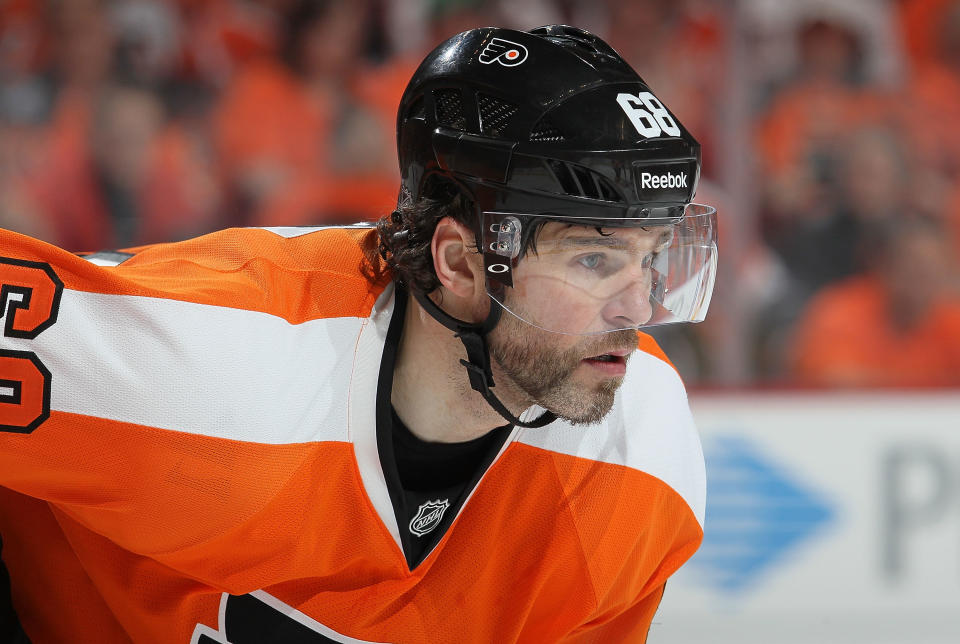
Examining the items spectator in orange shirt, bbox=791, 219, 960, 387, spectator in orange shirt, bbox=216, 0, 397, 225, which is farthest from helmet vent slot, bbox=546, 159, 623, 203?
spectator in orange shirt, bbox=791, 219, 960, 387

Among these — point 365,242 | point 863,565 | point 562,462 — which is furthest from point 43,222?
point 863,565

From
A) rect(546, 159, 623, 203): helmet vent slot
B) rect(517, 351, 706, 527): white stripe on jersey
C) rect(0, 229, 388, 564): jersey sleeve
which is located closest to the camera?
rect(0, 229, 388, 564): jersey sleeve

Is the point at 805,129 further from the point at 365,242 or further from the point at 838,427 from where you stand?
the point at 365,242

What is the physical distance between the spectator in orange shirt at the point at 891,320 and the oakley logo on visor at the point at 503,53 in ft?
8.01

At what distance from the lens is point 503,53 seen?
1.70 m

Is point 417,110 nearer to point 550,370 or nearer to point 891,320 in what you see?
point 550,370

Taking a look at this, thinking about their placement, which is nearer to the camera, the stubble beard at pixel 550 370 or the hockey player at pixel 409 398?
the hockey player at pixel 409 398

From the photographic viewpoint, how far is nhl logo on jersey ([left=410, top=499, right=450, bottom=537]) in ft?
5.83

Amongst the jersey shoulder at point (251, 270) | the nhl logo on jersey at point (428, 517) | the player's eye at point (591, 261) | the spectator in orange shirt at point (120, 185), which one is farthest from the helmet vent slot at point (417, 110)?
the spectator in orange shirt at point (120, 185)

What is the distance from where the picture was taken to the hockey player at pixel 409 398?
1.53 meters

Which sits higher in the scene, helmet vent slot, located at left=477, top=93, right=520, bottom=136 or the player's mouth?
helmet vent slot, located at left=477, top=93, right=520, bottom=136

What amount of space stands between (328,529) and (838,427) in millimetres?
2259

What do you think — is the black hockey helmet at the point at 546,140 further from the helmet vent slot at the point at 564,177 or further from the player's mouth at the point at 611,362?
the player's mouth at the point at 611,362

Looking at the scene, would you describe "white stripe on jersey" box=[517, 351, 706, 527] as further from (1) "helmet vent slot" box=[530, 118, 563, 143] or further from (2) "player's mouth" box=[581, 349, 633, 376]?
(1) "helmet vent slot" box=[530, 118, 563, 143]
